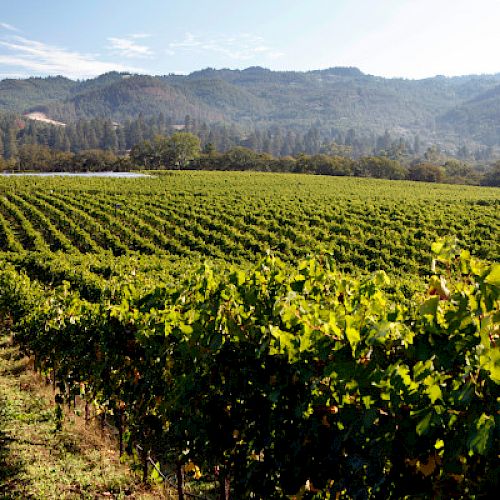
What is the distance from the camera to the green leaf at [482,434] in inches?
71.5

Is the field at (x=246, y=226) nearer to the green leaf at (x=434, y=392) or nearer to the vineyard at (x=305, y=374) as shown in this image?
the vineyard at (x=305, y=374)

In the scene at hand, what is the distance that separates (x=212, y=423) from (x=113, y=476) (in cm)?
271

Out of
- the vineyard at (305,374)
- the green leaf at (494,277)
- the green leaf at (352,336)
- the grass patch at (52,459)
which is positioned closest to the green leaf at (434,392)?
the vineyard at (305,374)

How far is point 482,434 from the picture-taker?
1.83 m

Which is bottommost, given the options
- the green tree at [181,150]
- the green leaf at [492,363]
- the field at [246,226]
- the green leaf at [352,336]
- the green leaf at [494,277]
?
the field at [246,226]

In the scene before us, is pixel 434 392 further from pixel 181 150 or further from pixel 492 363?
pixel 181 150

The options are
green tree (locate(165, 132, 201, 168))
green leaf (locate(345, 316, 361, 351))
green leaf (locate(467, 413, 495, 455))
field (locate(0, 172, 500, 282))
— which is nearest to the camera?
green leaf (locate(467, 413, 495, 455))

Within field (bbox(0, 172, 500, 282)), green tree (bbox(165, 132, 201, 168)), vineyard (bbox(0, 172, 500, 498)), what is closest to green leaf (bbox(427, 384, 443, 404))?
vineyard (bbox(0, 172, 500, 498))

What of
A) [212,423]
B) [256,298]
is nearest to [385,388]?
[256,298]

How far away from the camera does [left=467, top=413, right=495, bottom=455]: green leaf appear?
5.96 ft

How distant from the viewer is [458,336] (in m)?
2.27

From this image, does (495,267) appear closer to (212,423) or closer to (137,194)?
(212,423)

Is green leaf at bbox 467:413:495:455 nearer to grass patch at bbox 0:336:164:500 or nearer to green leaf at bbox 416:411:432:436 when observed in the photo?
green leaf at bbox 416:411:432:436

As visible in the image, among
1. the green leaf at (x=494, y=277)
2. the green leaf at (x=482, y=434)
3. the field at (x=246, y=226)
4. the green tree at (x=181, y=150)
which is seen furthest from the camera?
the green tree at (x=181, y=150)
